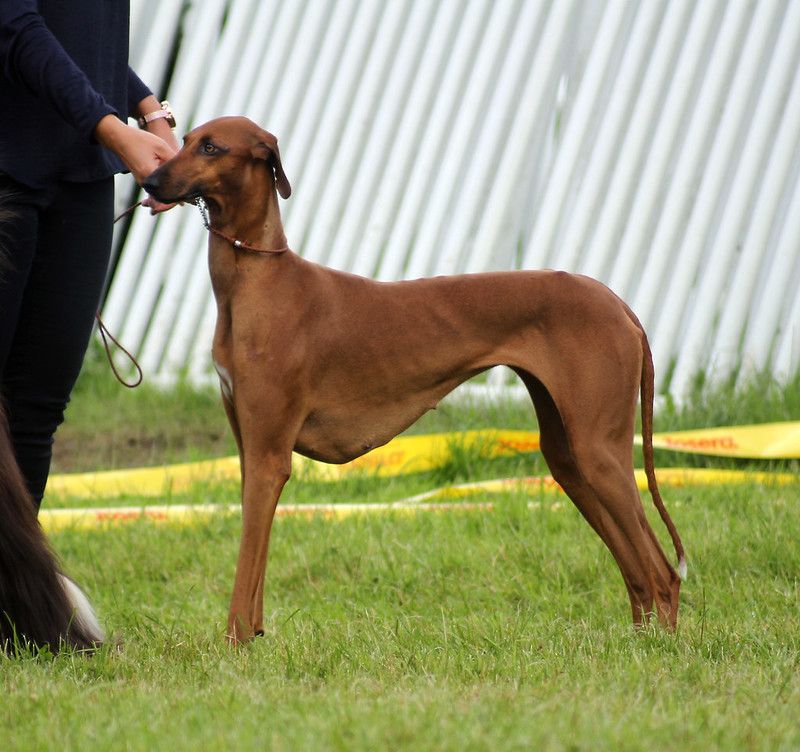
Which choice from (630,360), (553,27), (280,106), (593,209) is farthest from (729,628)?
(280,106)

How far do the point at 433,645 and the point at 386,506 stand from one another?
6.19ft

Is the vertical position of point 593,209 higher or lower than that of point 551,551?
higher

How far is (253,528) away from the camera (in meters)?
3.14

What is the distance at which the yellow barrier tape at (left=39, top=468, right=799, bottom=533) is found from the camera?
5102 mm

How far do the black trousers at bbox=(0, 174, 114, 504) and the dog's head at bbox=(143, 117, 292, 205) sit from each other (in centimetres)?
53

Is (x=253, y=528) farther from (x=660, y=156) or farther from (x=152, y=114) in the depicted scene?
(x=660, y=156)

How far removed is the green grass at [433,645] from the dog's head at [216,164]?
1.11m

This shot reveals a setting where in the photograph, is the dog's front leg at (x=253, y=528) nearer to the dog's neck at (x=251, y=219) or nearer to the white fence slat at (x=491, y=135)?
the dog's neck at (x=251, y=219)

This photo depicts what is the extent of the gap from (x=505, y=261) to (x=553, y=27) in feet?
4.21

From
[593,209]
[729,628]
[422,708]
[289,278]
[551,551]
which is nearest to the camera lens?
[422,708]

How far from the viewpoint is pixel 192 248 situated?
7.72 m

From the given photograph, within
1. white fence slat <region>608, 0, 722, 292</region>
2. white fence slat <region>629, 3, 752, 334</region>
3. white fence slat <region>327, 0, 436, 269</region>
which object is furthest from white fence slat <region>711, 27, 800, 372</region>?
white fence slat <region>327, 0, 436, 269</region>

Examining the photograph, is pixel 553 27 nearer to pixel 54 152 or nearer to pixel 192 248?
pixel 192 248

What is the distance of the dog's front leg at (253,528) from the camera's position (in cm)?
313
